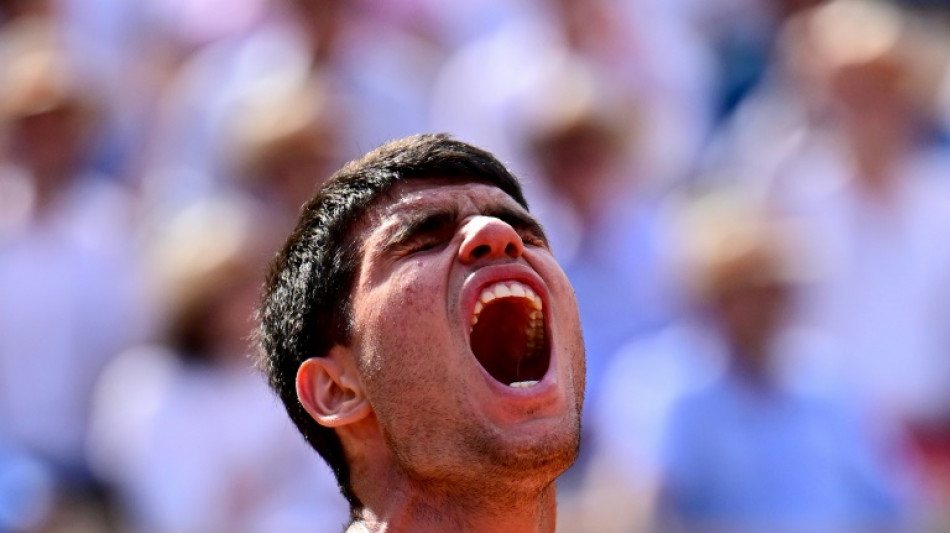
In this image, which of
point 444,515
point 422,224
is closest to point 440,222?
point 422,224

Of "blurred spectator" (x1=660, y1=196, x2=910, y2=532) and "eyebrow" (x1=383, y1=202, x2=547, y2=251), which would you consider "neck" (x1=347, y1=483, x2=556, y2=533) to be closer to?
"eyebrow" (x1=383, y1=202, x2=547, y2=251)

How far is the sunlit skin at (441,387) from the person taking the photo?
10.4ft

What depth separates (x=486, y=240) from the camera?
3338 millimetres

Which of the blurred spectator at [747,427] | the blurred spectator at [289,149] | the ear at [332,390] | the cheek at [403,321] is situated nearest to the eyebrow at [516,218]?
the cheek at [403,321]

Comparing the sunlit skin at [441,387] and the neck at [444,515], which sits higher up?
the sunlit skin at [441,387]

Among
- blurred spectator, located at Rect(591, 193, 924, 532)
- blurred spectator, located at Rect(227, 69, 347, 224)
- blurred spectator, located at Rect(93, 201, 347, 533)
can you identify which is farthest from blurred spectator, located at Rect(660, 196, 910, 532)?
blurred spectator, located at Rect(227, 69, 347, 224)

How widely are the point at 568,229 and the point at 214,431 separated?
171 centimetres

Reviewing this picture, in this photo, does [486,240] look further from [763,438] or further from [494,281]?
[763,438]

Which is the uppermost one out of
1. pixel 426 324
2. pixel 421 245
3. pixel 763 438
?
pixel 421 245

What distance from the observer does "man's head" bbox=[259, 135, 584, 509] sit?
318 centimetres

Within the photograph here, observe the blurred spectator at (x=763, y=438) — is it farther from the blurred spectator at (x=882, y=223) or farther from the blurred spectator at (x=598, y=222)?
the blurred spectator at (x=598, y=222)

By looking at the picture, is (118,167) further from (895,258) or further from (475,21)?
(895,258)

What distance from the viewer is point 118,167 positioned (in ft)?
23.3

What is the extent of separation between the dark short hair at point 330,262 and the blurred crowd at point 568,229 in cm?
192
